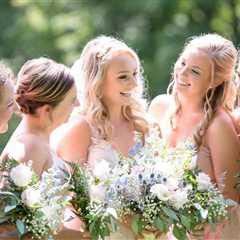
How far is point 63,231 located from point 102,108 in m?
1.03

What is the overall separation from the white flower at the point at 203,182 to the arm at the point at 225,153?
358 mm

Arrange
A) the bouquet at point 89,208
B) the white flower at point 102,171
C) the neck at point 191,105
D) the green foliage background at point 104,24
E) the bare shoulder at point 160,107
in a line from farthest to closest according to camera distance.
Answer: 1. the green foliage background at point 104,24
2. the bare shoulder at point 160,107
3. the neck at point 191,105
4. the white flower at point 102,171
5. the bouquet at point 89,208

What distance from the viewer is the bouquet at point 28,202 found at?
501 centimetres

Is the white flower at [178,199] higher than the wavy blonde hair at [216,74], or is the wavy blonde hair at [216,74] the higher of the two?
the wavy blonde hair at [216,74]

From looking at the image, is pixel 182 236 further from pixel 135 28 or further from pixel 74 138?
pixel 135 28

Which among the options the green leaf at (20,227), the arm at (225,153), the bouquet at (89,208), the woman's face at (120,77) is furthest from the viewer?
the woman's face at (120,77)

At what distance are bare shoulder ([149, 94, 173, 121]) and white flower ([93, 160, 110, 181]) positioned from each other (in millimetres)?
1099

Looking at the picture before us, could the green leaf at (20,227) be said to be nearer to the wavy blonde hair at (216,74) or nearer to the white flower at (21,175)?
the white flower at (21,175)

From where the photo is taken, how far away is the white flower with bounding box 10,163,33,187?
5016 millimetres

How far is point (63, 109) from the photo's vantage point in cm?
545

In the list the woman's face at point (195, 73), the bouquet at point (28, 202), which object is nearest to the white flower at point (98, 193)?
the bouquet at point (28, 202)

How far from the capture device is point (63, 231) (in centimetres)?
522

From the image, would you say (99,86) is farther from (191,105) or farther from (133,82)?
(191,105)

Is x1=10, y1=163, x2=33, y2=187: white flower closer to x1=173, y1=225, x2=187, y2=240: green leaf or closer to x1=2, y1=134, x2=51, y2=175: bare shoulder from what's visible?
x1=2, y1=134, x2=51, y2=175: bare shoulder
